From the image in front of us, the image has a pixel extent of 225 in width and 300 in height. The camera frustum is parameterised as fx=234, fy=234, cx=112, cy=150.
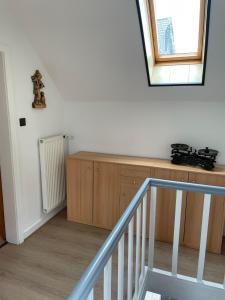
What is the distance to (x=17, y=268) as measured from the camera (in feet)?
7.23

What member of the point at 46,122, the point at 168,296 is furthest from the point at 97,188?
the point at 168,296

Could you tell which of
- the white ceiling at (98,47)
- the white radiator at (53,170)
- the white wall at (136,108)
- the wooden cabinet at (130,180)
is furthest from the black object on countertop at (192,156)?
the white radiator at (53,170)

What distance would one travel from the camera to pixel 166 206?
2592 mm

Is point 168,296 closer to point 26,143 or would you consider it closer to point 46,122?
point 26,143

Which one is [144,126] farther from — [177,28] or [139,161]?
[177,28]

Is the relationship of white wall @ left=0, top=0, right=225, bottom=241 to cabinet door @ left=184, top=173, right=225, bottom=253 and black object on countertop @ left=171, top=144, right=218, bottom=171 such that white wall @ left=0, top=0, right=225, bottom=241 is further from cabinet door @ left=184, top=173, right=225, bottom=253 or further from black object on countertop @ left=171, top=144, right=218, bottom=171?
cabinet door @ left=184, top=173, right=225, bottom=253

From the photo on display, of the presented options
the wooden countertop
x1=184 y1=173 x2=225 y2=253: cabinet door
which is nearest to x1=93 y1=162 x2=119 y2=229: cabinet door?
the wooden countertop

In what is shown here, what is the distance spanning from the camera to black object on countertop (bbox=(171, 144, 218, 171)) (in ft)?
8.32

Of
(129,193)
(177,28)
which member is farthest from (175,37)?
(129,193)

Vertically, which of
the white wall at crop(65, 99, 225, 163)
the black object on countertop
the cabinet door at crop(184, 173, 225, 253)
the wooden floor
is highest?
the white wall at crop(65, 99, 225, 163)

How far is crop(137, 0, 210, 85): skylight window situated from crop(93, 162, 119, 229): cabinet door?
118cm

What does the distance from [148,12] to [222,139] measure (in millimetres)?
1581

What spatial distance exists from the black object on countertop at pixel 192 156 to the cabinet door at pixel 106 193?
2.31 feet

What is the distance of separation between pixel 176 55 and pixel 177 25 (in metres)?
0.32
